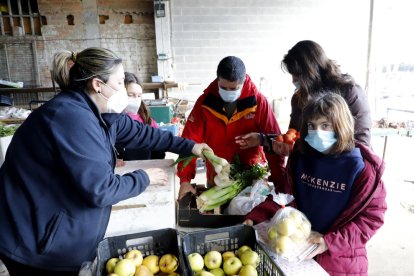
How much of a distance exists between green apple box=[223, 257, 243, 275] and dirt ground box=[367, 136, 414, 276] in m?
2.12

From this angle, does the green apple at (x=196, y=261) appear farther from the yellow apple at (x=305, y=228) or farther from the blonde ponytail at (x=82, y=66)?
the blonde ponytail at (x=82, y=66)

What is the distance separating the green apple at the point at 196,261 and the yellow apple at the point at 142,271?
0.47 feet

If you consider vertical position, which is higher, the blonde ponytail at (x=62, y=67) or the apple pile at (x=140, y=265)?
the blonde ponytail at (x=62, y=67)

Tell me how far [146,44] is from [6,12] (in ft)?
11.3

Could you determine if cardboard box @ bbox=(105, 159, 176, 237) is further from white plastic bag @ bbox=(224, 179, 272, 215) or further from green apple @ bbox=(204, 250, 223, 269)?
white plastic bag @ bbox=(224, 179, 272, 215)

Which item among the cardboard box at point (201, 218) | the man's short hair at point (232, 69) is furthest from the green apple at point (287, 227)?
the man's short hair at point (232, 69)

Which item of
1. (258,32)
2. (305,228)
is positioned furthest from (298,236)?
(258,32)

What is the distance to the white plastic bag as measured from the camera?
59.7 inches

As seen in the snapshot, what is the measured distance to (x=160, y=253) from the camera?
118 cm

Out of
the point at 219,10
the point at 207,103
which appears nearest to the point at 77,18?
the point at 219,10

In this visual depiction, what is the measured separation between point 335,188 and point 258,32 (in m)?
6.73

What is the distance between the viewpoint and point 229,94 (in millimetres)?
2006

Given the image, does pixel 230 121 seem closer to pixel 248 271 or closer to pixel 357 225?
pixel 357 225

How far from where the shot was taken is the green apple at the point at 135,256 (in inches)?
42.6
